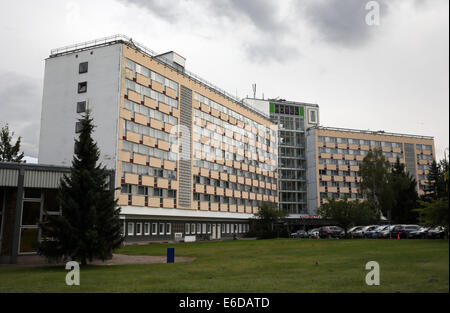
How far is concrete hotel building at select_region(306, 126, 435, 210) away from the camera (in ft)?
349

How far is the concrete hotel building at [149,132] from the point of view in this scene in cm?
5434

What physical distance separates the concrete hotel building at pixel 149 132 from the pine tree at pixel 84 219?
2862cm

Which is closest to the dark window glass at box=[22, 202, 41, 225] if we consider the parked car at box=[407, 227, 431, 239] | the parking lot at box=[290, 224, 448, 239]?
the parking lot at box=[290, 224, 448, 239]

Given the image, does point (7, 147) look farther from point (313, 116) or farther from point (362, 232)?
point (313, 116)

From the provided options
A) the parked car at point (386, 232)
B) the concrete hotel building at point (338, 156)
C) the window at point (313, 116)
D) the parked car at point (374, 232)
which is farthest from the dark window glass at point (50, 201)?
the window at point (313, 116)

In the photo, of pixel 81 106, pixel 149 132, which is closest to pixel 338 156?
pixel 149 132

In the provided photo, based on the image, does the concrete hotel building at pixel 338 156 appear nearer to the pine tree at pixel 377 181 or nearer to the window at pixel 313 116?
the window at pixel 313 116

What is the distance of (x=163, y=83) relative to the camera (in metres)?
62.7

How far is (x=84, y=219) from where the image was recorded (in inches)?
895

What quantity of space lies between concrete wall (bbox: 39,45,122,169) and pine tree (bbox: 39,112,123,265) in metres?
28.8

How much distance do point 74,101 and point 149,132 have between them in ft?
34.8

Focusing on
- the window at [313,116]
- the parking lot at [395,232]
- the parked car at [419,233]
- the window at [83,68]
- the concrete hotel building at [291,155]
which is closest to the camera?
the parking lot at [395,232]
